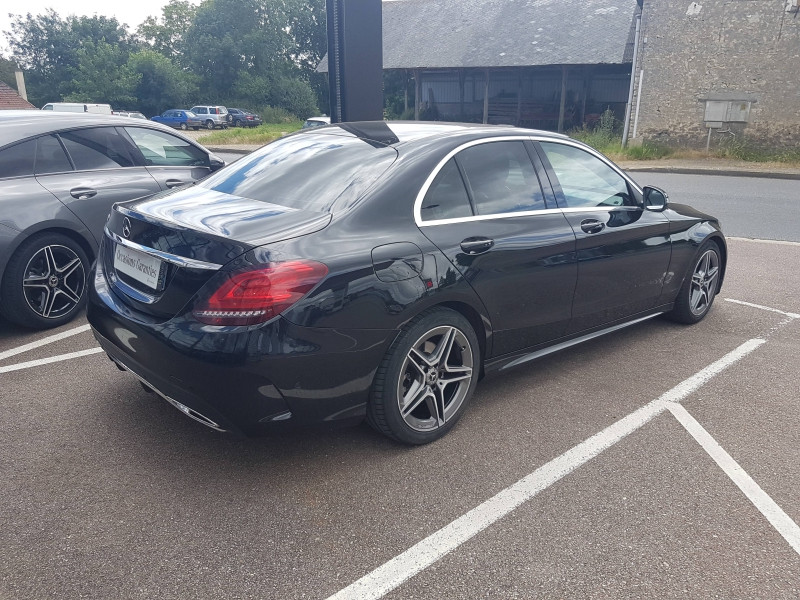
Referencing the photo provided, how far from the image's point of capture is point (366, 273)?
10.0 feet

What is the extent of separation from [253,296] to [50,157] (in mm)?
3345

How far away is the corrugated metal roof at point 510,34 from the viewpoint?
100 feet

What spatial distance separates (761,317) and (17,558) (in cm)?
548

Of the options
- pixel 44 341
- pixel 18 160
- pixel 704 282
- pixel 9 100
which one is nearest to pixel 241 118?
pixel 9 100

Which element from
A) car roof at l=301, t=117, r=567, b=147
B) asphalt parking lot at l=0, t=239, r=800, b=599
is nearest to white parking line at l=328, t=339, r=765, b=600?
asphalt parking lot at l=0, t=239, r=800, b=599

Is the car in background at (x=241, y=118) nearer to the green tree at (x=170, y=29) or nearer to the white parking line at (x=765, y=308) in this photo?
the green tree at (x=170, y=29)

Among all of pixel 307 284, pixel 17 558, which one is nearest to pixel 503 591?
pixel 307 284

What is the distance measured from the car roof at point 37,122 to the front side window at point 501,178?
11.4ft

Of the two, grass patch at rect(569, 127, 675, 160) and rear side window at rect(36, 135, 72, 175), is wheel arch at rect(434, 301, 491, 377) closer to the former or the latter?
rear side window at rect(36, 135, 72, 175)

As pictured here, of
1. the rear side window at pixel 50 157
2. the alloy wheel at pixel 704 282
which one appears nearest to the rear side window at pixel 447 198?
the alloy wheel at pixel 704 282

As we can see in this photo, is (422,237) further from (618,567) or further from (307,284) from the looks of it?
(618,567)

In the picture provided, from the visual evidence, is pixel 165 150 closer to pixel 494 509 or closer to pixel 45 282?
pixel 45 282

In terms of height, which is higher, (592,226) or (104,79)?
(592,226)

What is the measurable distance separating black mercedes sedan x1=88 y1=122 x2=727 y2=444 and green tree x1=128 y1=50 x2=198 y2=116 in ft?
210
